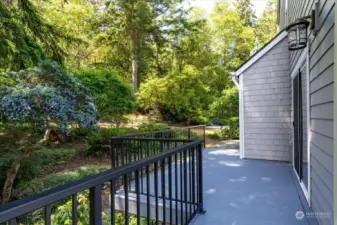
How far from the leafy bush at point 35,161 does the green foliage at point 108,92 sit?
1879 mm

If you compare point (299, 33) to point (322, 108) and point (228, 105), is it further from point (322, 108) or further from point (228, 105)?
point (228, 105)

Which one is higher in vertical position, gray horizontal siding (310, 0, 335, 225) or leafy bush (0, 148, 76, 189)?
gray horizontal siding (310, 0, 335, 225)

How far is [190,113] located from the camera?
13953 mm

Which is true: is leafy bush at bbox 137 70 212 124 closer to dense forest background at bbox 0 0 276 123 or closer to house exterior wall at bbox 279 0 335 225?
dense forest background at bbox 0 0 276 123

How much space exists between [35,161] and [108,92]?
10.6 ft

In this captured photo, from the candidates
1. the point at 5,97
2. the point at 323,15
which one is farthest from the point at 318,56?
the point at 5,97

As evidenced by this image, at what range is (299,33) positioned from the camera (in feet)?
8.48

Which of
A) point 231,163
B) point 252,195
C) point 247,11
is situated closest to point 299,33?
point 252,195

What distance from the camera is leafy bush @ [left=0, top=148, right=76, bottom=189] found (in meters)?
5.16

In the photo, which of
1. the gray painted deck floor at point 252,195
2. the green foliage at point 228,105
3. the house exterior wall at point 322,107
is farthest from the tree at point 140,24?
the house exterior wall at point 322,107

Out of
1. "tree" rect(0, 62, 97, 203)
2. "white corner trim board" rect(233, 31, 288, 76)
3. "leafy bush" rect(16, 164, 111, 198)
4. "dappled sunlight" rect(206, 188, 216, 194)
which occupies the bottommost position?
"leafy bush" rect(16, 164, 111, 198)

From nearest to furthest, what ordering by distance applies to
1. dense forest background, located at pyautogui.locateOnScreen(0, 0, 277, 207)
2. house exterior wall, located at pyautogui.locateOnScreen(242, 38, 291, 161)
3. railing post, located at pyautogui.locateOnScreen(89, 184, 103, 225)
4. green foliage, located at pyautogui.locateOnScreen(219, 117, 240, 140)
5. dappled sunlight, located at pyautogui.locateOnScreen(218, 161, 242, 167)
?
railing post, located at pyautogui.locateOnScreen(89, 184, 103, 225)
dense forest background, located at pyautogui.locateOnScreen(0, 0, 277, 207)
dappled sunlight, located at pyautogui.locateOnScreen(218, 161, 242, 167)
house exterior wall, located at pyautogui.locateOnScreen(242, 38, 291, 161)
green foliage, located at pyautogui.locateOnScreen(219, 117, 240, 140)

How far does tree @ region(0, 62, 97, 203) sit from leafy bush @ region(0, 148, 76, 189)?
0.99ft

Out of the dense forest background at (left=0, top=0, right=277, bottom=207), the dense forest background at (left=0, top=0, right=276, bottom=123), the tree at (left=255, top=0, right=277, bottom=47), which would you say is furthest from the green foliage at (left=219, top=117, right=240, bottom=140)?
the tree at (left=255, top=0, right=277, bottom=47)
